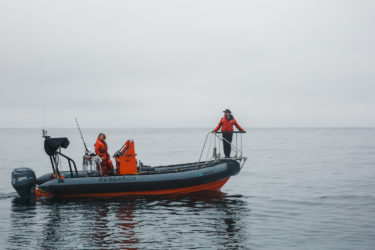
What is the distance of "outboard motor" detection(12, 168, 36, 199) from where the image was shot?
48.8 feet

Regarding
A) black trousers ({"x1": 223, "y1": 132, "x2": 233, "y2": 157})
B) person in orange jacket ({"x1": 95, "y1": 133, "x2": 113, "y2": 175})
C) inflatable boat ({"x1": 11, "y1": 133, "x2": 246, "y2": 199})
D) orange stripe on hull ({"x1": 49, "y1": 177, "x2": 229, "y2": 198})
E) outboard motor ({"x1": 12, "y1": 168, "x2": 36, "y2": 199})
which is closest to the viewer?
person in orange jacket ({"x1": 95, "y1": 133, "x2": 113, "y2": 175})

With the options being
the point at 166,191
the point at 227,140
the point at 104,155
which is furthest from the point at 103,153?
the point at 227,140

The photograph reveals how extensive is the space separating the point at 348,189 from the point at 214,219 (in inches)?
359

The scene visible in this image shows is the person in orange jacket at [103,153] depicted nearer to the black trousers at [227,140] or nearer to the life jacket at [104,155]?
the life jacket at [104,155]

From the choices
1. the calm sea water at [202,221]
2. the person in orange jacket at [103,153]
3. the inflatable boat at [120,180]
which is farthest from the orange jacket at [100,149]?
the calm sea water at [202,221]

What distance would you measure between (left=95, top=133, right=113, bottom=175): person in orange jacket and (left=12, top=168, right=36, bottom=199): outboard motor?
8.85 ft

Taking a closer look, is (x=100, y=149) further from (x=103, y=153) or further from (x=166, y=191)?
(x=166, y=191)

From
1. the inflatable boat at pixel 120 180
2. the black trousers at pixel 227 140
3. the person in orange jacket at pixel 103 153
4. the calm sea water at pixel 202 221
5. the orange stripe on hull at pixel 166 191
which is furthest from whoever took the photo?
the black trousers at pixel 227 140

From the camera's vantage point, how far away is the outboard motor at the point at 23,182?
585 inches

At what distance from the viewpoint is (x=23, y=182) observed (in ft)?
48.9

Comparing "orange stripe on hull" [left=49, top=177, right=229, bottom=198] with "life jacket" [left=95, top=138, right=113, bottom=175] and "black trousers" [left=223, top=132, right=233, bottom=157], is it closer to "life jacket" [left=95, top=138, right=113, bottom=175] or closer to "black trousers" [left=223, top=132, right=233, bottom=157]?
"life jacket" [left=95, top=138, right=113, bottom=175]

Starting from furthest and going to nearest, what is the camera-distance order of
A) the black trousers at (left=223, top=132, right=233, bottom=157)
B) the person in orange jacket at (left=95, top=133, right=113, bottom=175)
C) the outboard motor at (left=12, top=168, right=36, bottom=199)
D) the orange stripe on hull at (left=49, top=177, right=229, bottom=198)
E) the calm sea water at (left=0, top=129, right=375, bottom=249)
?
the black trousers at (left=223, top=132, right=233, bottom=157), the orange stripe on hull at (left=49, top=177, right=229, bottom=198), the outboard motor at (left=12, top=168, right=36, bottom=199), the person in orange jacket at (left=95, top=133, right=113, bottom=175), the calm sea water at (left=0, top=129, right=375, bottom=249)

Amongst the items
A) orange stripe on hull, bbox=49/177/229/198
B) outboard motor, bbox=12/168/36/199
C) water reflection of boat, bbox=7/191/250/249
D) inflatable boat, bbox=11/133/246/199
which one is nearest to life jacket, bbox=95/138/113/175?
inflatable boat, bbox=11/133/246/199

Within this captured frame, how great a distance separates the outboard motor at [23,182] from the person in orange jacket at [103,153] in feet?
8.85
